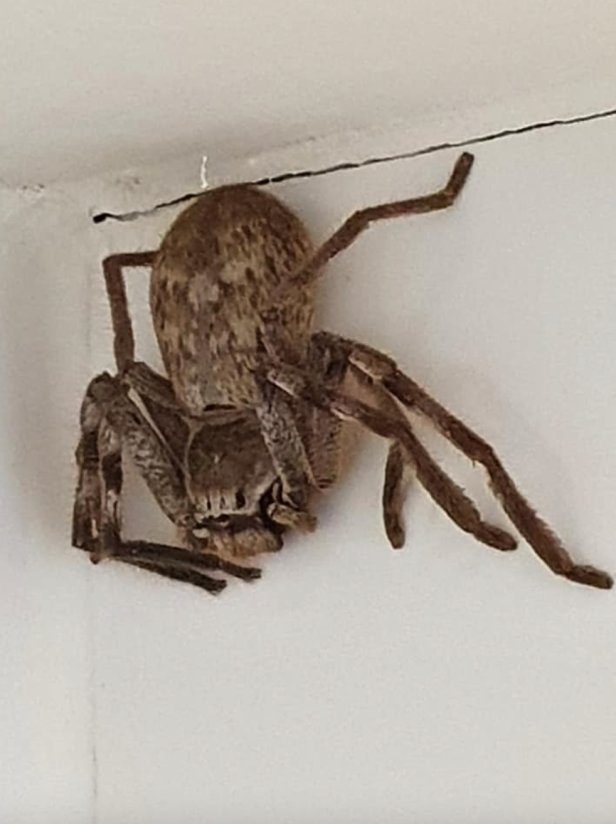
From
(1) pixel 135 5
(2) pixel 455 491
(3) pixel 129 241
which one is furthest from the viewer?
(3) pixel 129 241

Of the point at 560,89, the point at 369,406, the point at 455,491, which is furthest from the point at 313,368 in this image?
the point at 560,89

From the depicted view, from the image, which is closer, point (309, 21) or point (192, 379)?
point (309, 21)

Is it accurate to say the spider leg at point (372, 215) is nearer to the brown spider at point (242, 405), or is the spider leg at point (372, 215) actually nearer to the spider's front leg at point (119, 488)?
the brown spider at point (242, 405)

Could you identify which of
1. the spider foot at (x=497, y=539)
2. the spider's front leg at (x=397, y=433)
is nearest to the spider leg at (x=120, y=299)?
the spider's front leg at (x=397, y=433)

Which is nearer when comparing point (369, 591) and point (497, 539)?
point (497, 539)

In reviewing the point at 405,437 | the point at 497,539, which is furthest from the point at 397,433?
the point at 497,539

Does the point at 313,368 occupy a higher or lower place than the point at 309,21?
lower

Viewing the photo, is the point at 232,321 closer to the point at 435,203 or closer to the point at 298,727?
the point at 435,203

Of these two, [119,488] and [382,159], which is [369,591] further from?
[382,159]
